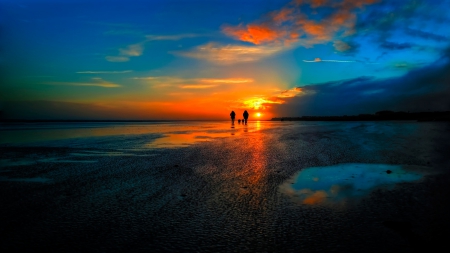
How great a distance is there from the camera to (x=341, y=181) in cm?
619

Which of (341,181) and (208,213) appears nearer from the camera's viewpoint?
(208,213)

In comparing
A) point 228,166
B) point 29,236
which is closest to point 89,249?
point 29,236

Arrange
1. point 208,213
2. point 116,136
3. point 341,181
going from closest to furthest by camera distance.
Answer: point 208,213 < point 341,181 < point 116,136

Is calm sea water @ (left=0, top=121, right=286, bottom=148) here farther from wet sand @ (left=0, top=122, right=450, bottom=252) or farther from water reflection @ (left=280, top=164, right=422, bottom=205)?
water reflection @ (left=280, top=164, right=422, bottom=205)

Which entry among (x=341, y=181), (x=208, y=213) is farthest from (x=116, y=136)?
(x=208, y=213)

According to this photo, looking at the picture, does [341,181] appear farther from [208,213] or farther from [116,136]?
[116,136]

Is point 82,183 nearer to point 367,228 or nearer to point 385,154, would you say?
point 367,228

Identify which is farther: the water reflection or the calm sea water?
the calm sea water

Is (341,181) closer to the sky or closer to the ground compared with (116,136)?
closer to the ground

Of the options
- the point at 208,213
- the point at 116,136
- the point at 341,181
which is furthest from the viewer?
the point at 116,136

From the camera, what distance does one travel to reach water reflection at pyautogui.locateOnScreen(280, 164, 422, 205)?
16.4ft

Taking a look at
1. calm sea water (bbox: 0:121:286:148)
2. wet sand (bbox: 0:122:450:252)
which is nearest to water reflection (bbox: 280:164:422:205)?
wet sand (bbox: 0:122:450:252)

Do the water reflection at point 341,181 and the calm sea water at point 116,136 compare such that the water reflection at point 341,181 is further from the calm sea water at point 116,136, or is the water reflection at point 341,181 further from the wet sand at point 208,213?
the calm sea water at point 116,136

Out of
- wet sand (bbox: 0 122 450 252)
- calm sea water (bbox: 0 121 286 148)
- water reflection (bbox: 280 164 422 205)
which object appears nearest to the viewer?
wet sand (bbox: 0 122 450 252)
